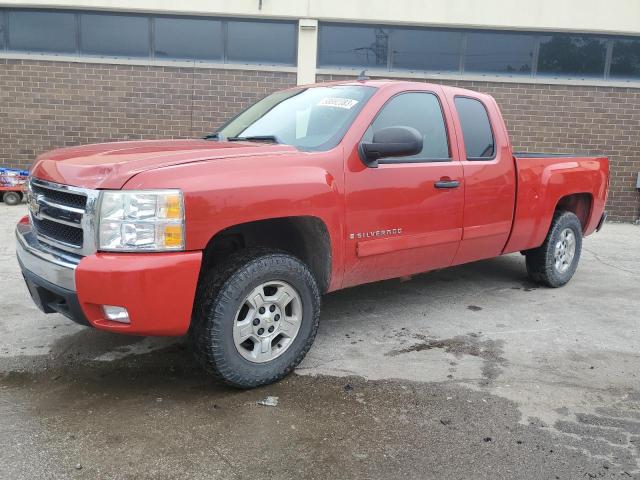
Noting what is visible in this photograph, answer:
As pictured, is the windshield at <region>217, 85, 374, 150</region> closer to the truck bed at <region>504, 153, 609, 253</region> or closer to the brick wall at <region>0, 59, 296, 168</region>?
the truck bed at <region>504, 153, 609, 253</region>

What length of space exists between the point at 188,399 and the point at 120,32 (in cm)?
968

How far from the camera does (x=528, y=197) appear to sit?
5031mm

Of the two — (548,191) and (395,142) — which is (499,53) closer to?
(548,191)

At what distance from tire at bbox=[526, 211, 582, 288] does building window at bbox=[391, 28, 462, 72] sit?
611cm

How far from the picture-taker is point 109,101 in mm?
11047

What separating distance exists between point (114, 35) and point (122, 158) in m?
9.12

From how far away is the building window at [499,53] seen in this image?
35.9 ft

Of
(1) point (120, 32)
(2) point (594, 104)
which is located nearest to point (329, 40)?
(1) point (120, 32)

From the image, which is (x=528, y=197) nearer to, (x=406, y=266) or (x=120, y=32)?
(x=406, y=266)

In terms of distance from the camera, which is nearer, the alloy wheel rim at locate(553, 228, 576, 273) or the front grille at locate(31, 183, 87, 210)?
the front grille at locate(31, 183, 87, 210)

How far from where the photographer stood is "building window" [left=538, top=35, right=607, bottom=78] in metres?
10.9

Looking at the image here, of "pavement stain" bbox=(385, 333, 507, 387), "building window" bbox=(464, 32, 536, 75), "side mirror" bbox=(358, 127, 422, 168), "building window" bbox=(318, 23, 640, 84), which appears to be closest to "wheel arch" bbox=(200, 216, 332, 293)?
"side mirror" bbox=(358, 127, 422, 168)

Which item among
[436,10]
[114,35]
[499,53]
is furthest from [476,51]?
[114,35]

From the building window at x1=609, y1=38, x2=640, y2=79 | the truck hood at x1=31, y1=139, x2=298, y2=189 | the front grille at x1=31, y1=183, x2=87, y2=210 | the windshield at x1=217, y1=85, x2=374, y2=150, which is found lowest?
the front grille at x1=31, y1=183, x2=87, y2=210
